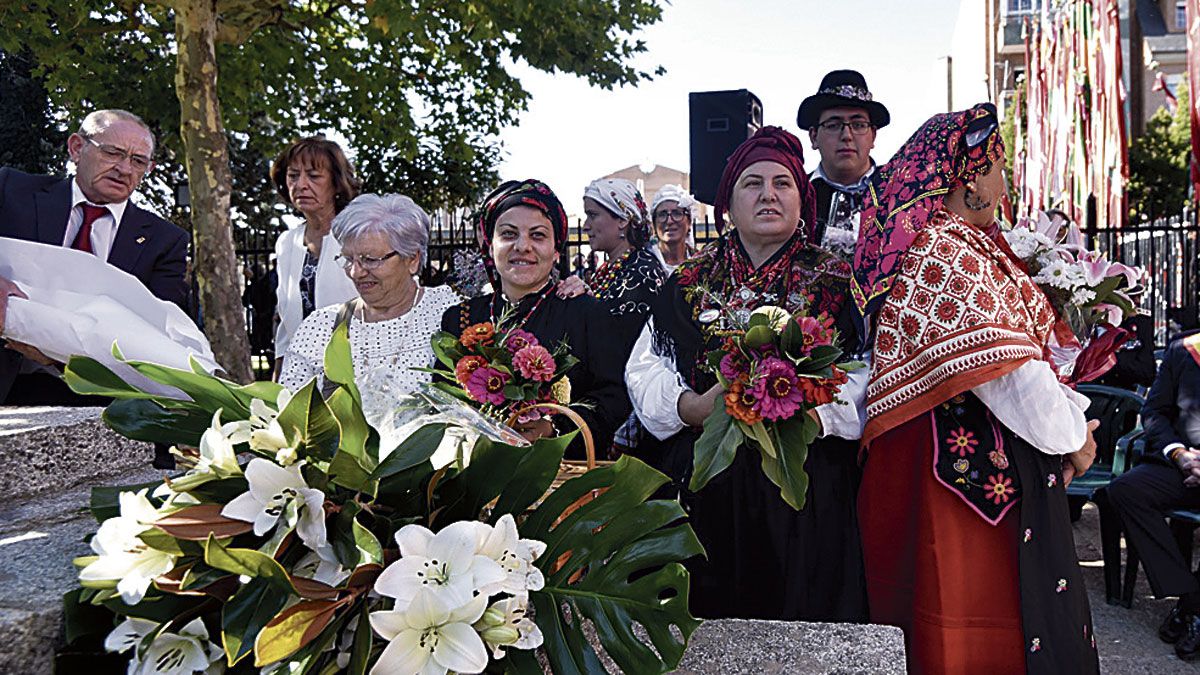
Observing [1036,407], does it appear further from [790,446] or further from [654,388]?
[654,388]

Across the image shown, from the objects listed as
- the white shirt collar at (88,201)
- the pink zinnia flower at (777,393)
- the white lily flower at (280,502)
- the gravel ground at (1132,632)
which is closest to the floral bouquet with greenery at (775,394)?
the pink zinnia flower at (777,393)

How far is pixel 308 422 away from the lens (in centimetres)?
114

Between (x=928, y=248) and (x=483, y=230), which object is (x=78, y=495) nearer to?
(x=483, y=230)

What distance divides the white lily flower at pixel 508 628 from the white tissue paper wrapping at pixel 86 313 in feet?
3.67

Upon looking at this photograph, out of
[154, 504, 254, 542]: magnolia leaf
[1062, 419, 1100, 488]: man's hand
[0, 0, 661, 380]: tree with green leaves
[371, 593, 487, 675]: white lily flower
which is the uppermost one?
[0, 0, 661, 380]: tree with green leaves

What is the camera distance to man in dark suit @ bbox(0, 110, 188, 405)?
3.24 m

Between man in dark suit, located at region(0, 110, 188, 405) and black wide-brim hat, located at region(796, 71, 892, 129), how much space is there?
8.29 ft

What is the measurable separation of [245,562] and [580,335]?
209cm

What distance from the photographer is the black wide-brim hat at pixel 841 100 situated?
4.11 metres

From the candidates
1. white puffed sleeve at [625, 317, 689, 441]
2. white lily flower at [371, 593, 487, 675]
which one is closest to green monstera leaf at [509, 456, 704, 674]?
white lily flower at [371, 593, 487, 675]

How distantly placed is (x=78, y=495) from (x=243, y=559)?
1.40 meters

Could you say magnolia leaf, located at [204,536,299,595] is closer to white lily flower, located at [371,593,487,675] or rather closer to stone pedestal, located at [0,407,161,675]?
white lily flower, located at [371,593,487,675]

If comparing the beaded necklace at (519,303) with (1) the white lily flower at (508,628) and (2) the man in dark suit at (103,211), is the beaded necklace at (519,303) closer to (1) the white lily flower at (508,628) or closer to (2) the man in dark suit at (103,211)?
(2) the man in dark suit at (103,211)

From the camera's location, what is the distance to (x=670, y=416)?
9.55ft
